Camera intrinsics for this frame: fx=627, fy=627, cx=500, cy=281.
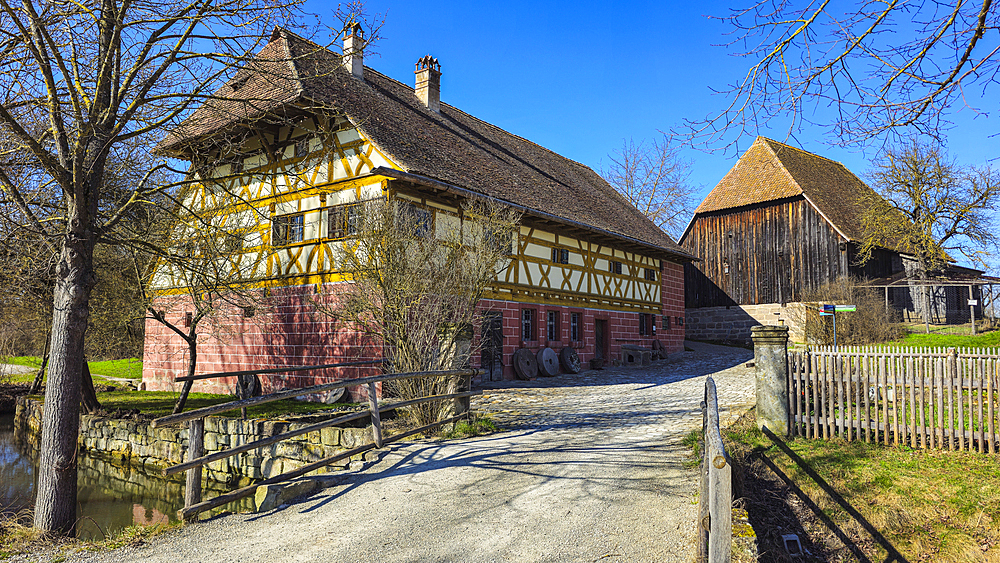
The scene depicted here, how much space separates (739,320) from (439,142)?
15.4 meters

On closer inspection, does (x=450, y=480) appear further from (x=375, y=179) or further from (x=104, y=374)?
(x=104, y=374)

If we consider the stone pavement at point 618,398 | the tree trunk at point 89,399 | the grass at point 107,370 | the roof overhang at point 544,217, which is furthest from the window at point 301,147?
the grass at point 107,370

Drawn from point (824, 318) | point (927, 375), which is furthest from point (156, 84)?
point (824, 318)

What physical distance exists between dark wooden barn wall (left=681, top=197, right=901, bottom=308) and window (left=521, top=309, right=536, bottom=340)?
12393mm

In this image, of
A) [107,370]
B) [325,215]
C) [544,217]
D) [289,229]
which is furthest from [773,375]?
[107,370]

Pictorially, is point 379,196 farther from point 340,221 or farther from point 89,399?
point 89,399

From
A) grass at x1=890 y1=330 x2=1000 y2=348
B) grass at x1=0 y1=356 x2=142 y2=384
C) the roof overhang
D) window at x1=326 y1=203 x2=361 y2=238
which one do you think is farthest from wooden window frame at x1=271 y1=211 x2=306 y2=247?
grass at x1=890 y1=330 x2=1000 y2=348

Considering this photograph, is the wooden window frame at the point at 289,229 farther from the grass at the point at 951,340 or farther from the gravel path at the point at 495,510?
the grass at the point at 951,340

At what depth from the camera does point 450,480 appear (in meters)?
6.36

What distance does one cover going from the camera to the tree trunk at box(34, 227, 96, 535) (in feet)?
21.6

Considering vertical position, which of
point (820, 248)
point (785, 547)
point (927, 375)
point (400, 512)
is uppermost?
point (820, 248)

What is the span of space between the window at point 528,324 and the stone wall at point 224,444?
7.79 meters

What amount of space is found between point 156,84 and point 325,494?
5.25 m

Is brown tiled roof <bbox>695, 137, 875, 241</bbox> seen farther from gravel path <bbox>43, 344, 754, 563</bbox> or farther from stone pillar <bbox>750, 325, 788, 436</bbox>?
gravel path <bbox>43, 344, 754, 563</bbox>
